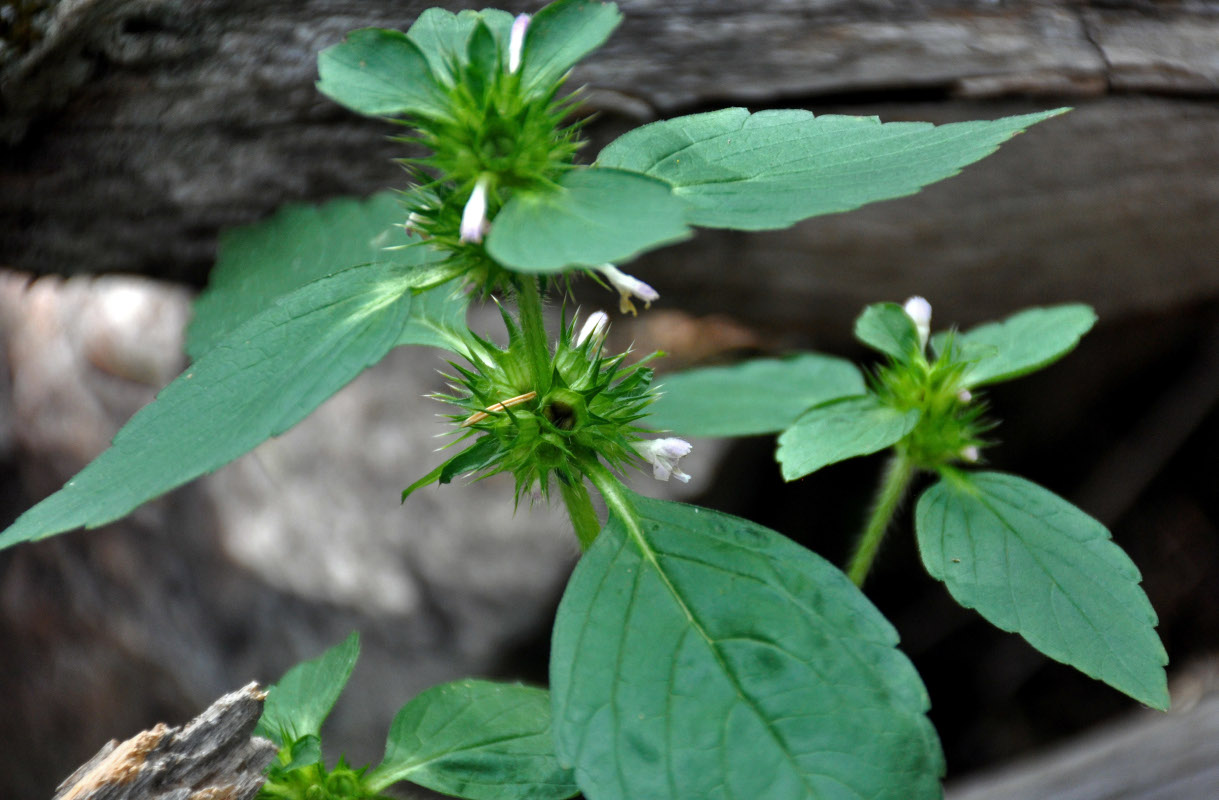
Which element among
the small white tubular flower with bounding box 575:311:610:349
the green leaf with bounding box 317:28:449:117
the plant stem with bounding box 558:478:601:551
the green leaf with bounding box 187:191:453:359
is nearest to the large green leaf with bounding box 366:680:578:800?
the plant stem with bounding box 558:478:601:551

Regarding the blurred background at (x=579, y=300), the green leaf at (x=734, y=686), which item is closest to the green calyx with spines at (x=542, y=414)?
the green leaf at (x=734, y=686)

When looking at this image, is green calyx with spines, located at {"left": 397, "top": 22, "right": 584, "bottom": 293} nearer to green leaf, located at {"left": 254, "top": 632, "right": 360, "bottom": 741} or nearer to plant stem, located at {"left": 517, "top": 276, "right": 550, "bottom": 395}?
plant stem, located at {"left": 517, "top": 276, "right": 550, "bottom": 395}

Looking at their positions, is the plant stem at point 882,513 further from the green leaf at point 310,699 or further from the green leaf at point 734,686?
the green leaf at point 310,699

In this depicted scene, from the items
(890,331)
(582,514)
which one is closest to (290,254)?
(582,514)

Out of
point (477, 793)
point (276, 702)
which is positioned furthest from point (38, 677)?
point (477, 793)

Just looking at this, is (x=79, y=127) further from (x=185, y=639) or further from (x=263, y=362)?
(x=185, y=639)

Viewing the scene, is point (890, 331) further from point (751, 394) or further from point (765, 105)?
point (765, 105)
